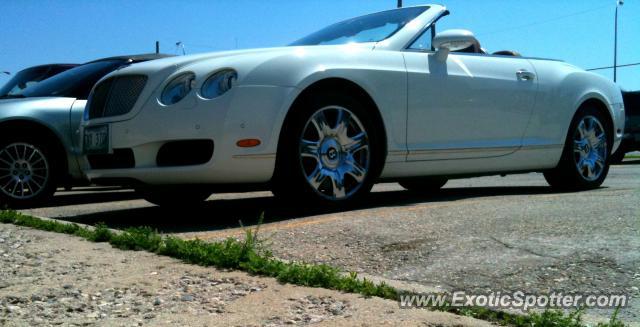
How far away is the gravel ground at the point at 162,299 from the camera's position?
7.89ft

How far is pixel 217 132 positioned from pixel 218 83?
1.15 ft

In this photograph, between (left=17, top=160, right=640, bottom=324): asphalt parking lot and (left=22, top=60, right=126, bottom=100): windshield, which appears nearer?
(left=17, top=160, right=640, bottom=324): asphalt parking lot

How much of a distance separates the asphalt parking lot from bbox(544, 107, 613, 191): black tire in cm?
117

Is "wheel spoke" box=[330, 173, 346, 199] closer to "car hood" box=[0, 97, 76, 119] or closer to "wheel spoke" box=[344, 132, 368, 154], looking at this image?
"wheel spoke" box=[344, 132, 368, 154]

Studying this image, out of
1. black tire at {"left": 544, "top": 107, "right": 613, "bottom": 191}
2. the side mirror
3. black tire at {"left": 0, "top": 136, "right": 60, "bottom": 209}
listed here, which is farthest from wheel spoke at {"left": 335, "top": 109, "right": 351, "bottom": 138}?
black tire at {"left": 0, "top": 136, "right": 60, "bottom": 209}

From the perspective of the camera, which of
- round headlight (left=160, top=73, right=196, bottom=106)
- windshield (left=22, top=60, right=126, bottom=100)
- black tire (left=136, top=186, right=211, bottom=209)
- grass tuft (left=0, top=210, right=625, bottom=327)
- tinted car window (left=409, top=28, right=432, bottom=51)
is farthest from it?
windshield (left=22, top=60, right=126, bottom=100)

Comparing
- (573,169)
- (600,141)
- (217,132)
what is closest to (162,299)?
(217,132)

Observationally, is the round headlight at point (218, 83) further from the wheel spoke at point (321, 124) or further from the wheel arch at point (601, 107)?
the wheel arch at point (601, 107)

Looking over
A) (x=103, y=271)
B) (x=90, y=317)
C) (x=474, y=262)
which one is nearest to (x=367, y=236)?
(x=474, y=262)

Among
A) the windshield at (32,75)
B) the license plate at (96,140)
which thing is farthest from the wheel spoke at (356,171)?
the windshield at (32,75)

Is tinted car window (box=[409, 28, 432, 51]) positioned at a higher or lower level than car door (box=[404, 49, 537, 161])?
higher

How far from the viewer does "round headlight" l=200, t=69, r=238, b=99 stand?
4438mm

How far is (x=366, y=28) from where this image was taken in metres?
5.70

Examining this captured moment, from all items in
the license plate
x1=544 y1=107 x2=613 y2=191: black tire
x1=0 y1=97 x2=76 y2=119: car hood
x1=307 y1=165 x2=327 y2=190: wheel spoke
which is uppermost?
x1=0 y1=97 x2=76 y2=119: car hood
